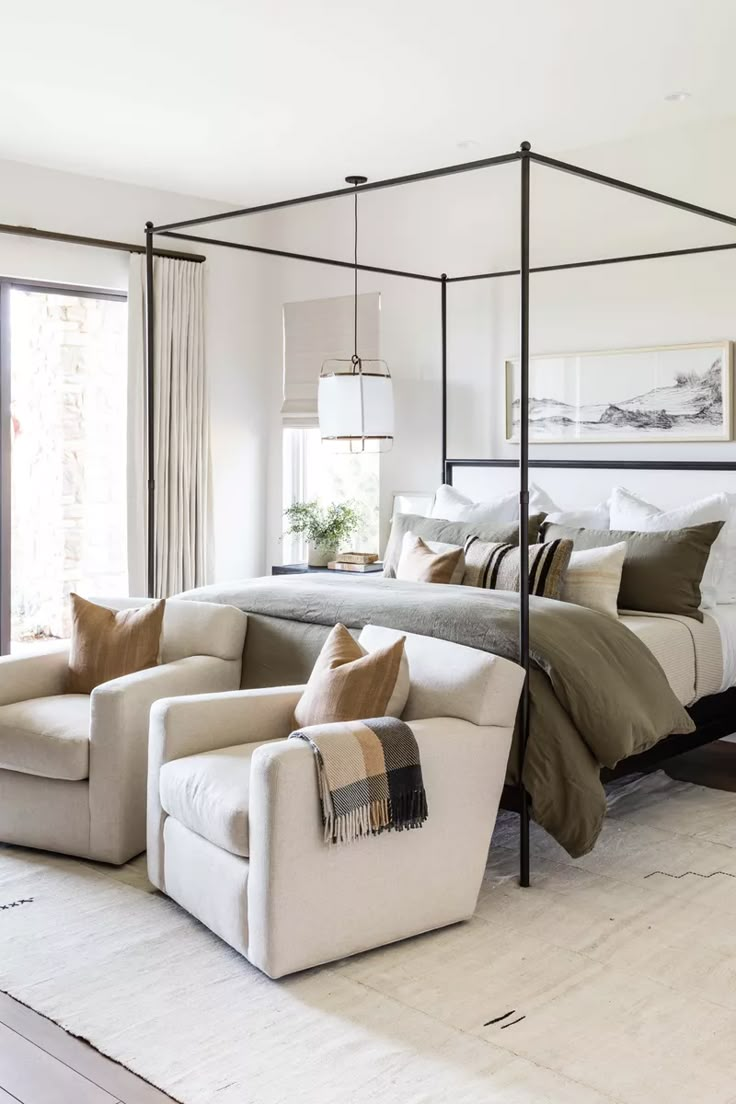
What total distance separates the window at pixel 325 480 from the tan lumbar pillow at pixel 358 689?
327 centimetres

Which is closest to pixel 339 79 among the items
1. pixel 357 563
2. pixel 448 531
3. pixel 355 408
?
pixel 355 408

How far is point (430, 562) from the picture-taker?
175 inches

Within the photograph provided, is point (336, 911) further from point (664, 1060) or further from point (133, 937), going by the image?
point (664, 1060)

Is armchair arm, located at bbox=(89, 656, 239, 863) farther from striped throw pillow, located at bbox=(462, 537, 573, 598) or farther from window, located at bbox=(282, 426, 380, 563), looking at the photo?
window, located at bbox=(282, 426, 380, 563)

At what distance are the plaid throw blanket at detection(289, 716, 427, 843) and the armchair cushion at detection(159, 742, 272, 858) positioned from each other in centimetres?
20

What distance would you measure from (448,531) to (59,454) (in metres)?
2.27

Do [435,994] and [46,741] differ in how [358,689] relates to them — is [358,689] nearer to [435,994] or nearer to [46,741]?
[435,994]

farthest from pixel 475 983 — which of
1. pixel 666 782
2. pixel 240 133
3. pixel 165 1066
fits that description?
pixel 240 133

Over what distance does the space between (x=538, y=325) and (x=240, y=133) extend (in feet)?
5.56

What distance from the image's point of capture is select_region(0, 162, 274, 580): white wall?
5.63m

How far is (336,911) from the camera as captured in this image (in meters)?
2.76

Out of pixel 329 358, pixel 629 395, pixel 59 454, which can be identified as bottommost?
pixel 59 454

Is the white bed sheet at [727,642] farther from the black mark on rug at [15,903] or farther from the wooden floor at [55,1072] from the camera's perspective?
the wooden floor at [55,1072]

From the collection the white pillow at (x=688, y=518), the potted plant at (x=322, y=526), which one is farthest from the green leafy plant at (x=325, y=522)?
the white pillow at (x=688, y=518)
